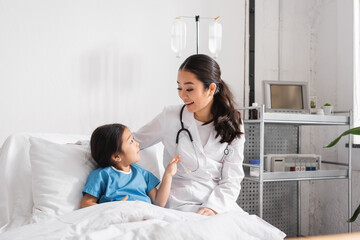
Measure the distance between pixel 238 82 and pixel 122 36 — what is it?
96cm

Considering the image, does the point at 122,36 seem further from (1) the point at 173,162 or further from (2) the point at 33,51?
(1) the point at 173,162

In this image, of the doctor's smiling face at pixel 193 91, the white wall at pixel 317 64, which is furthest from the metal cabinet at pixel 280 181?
the doctor's smiling face at pixel 193 91

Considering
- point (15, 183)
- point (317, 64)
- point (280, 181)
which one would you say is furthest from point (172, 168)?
point (317, 64)

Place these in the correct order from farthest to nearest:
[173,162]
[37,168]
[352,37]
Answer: [352,37] < [173,162] < [37,168]

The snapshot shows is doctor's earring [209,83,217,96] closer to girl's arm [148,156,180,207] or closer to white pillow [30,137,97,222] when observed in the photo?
girl's arm [148,156,180,207]

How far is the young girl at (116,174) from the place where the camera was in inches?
58.0

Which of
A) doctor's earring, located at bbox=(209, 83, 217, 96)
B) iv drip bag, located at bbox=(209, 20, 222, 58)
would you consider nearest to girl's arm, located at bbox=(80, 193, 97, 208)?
doctor's earring, located at bbox=(209, 83, 217, 96)

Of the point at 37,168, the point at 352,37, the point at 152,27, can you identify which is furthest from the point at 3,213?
the point at 352,37

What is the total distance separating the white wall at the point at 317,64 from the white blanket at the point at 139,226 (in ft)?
6.23

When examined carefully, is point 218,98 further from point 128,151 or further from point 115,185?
point 115,185

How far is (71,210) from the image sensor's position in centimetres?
145

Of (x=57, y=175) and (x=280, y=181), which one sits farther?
(x=280, y=181)

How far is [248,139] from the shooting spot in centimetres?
278

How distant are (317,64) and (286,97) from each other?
645mm
